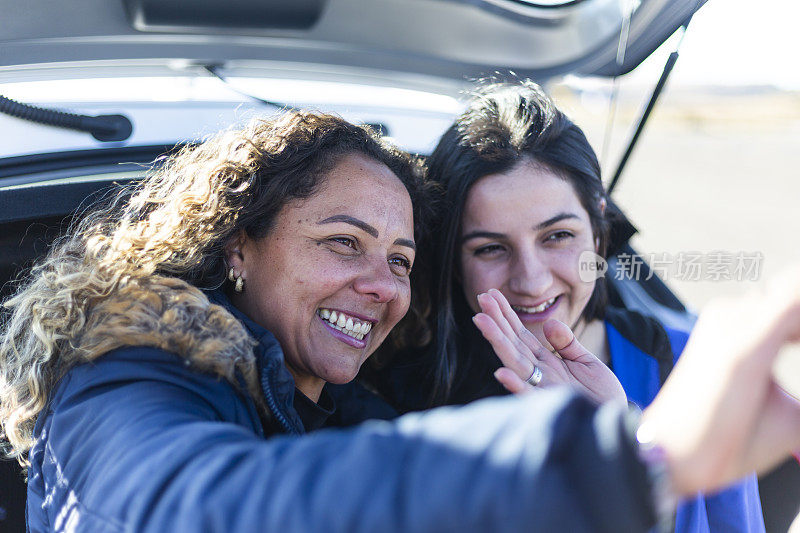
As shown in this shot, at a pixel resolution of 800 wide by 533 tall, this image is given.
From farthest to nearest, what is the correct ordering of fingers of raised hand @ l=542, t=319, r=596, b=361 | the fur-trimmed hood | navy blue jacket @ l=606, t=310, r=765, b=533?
navy blue jacket @ l=606, t=310, r=765, b=533
fingers of raised hand @ l=542, t=319, r=596, b=361
the fur-trimmed hood

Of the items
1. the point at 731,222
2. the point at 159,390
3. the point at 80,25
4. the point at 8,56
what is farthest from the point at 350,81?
the point at 731,222

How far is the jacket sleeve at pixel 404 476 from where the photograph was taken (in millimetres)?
658

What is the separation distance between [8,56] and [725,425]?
2.03 metres

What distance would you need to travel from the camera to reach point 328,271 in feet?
5.03

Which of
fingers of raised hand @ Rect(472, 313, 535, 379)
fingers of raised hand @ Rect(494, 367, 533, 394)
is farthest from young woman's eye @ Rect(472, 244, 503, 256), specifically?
fingers of raised hand @ Rect(494, 367, 533, 394)

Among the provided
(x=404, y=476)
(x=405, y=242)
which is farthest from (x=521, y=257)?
(x=404, y=476)

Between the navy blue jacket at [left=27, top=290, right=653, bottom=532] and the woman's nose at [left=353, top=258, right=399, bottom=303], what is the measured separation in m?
0.70

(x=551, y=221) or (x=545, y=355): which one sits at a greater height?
(x=551, y=221)

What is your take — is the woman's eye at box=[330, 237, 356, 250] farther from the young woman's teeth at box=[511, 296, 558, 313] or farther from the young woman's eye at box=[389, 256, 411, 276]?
the young woman's teeth at box=[511, 296, 558, 313]

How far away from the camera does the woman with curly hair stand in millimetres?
675

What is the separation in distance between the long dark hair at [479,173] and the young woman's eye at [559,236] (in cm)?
13

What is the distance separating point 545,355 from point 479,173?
0.74 metres

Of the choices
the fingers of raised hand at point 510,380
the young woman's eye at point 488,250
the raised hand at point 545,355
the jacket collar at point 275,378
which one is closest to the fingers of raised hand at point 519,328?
the raised hand at point 545,355

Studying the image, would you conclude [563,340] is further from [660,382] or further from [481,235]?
[660,382]
